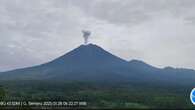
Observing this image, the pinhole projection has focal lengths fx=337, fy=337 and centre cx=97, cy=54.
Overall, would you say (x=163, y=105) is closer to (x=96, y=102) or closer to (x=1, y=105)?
(x=96, y=102)

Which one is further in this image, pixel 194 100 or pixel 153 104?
pixel 153 104

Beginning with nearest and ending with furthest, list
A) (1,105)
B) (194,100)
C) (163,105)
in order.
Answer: (194,100) < (1,105) < (163,105)

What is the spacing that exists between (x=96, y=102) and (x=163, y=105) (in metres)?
38.8

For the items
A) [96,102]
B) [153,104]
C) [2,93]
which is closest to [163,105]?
[153,104]

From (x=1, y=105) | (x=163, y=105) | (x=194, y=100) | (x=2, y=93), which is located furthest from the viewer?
(x=163, y=105)

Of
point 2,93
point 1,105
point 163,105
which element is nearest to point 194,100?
point 1,105

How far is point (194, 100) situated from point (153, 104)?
18476 cm

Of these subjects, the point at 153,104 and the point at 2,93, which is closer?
the point at 2,93

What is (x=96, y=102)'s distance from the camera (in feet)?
652

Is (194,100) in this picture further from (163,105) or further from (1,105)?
(163,105)

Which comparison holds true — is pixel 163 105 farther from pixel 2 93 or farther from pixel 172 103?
pixel 2 93

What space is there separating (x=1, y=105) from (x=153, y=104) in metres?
153

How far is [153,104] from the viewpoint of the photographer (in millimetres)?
195500

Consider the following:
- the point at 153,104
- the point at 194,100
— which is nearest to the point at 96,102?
the point at 153,104
